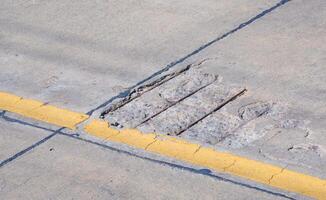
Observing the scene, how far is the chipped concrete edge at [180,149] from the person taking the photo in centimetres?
475

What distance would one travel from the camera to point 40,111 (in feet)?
19.4

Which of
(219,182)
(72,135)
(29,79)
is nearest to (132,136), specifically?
(72,135)

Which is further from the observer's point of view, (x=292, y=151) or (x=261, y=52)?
(x=261, y=52)

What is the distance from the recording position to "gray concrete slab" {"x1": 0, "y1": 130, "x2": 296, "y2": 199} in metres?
4.75

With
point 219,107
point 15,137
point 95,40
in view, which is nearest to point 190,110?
point 219,107

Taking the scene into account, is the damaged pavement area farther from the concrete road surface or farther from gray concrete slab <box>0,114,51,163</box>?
gray concrete slab <box>0,114,51,163</box>

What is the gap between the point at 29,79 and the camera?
6488 millimetres

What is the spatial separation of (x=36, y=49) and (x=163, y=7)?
145cm

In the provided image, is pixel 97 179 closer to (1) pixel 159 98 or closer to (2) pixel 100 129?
(2) pixel 100 129

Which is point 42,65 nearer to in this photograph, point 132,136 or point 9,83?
point 9,83

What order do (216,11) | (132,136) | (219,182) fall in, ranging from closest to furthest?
(219,182), (132,136), (216,11)

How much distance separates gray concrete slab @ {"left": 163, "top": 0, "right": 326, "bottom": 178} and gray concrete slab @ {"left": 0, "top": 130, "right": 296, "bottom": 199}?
0.48 meters

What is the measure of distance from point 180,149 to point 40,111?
1.30 meters

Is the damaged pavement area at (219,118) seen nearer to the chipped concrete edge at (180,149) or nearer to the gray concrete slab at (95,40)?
the chipped concrete edge at (180,149)
